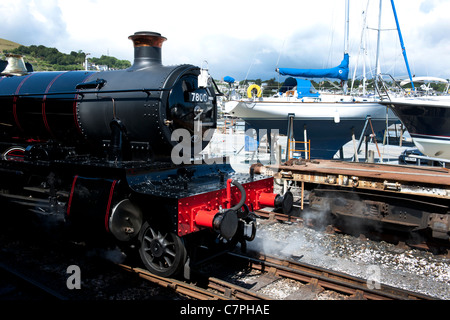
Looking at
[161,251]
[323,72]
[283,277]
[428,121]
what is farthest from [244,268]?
[323,72]

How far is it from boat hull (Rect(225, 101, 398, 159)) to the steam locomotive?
10134mm

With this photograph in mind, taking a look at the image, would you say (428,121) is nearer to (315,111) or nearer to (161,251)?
(315,111)

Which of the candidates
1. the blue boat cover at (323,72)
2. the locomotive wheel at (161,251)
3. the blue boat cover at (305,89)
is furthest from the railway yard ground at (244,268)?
the blue boat cover at (323,72)

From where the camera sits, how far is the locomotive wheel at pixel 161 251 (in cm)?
424

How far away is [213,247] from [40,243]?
320 cm

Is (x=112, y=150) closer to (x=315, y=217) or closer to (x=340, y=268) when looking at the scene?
(x=340, y=268)

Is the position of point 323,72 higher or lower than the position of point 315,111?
higher

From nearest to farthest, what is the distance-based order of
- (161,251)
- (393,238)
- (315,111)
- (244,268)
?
(161,251) → (244,268) → (393,238) → (315,111)

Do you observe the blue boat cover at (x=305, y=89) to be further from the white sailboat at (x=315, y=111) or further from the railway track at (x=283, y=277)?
the railway track at (x=283, y=277)

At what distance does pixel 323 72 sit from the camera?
1603cm

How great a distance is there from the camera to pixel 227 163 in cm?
599

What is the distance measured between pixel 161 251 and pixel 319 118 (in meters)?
12.3

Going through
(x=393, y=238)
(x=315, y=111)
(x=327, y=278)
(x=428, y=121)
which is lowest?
(x=393, y=238)

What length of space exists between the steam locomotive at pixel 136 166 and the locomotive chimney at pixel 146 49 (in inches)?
0.6
